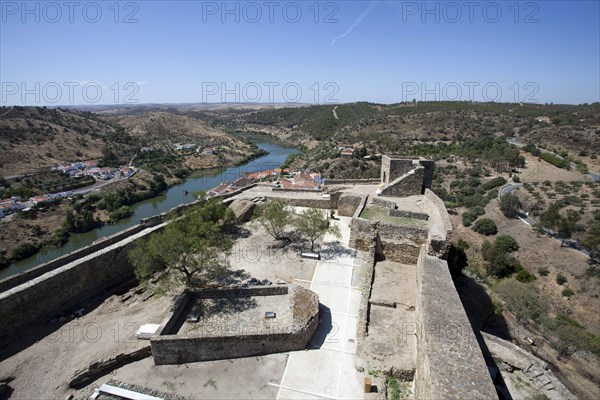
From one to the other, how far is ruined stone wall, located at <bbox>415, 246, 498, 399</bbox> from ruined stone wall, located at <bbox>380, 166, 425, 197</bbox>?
417 inches

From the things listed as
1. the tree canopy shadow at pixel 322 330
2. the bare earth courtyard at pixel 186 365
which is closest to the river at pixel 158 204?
the bare earth courtyard at pixel 186 365

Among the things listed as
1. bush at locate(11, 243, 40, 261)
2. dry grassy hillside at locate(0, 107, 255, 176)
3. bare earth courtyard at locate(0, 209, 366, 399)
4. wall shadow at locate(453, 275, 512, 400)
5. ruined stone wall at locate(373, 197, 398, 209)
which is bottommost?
bush at locate(11, 243, 40, 261)

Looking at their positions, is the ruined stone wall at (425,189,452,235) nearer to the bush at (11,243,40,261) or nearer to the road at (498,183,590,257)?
the road at (498,183,590,257)

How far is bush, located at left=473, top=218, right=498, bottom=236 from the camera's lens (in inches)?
1229

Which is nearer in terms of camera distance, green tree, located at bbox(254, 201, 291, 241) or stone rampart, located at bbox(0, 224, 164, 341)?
stone rampart, located at bbox(0, 224, 164, 341)

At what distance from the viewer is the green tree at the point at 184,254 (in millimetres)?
12273

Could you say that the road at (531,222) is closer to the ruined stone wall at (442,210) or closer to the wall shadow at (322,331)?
the ruined stone wall at (442,210)

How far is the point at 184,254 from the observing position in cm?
1303

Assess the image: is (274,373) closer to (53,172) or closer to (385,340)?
(385,340)

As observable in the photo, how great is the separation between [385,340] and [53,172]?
66.1 m

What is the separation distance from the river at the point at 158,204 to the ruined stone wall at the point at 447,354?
2400cm

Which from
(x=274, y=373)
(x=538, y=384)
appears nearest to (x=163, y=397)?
(x=274, y=373)

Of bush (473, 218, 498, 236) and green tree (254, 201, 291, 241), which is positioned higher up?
green tree (254, 201, 291, 241)

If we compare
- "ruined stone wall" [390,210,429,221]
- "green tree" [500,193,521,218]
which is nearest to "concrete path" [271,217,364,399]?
"ruined stone wall" [390,210,429,221]
